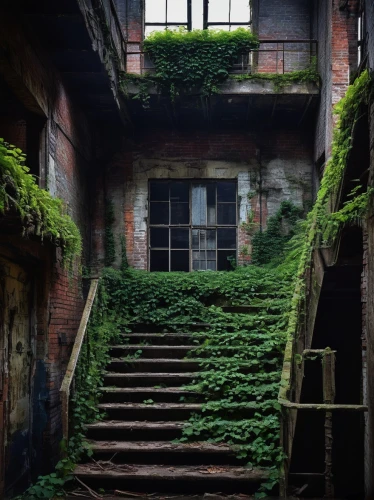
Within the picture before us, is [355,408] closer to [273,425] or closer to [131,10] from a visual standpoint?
[273,425]

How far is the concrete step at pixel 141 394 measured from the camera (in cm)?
795

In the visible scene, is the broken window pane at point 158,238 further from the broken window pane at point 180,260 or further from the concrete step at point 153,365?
the concrete step at point 153,365

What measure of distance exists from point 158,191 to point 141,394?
6015 millimetres

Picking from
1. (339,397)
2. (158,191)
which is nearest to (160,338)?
(339,397)

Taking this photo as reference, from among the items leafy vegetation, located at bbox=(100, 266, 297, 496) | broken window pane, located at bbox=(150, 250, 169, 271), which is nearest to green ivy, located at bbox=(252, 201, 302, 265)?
leafy vegetation, located at bbox=(100, 266, 297, 496)

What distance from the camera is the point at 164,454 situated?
6.94 m

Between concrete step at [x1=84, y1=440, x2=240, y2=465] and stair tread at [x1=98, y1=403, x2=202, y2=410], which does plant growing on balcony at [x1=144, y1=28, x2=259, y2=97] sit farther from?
concrete step at [x1=84, y1=440, x2=240, y2=465]

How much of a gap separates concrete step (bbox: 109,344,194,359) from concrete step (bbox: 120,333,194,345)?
29cm

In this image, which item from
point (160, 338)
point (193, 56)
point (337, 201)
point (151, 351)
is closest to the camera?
point (337, 201)

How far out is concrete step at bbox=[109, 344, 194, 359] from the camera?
8.96 metres

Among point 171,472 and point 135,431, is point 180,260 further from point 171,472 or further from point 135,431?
point 171,472

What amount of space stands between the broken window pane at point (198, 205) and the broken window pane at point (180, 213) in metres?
0.16

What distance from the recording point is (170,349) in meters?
8.97

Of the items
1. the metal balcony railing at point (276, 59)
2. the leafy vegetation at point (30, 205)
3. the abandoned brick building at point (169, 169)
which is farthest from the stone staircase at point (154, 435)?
the metal balcony railing at point (276, 59)
